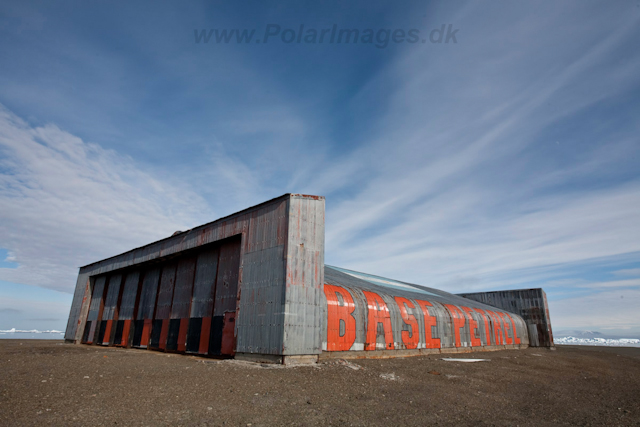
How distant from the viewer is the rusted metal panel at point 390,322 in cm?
1969

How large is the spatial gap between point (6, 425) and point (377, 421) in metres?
8.05

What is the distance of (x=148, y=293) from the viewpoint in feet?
97.5

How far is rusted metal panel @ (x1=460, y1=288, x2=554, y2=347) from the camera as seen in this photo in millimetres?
52406

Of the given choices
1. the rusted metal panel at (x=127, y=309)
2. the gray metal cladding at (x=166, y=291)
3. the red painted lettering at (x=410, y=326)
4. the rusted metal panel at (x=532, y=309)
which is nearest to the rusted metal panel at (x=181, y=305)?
the gray metal cladding at (x=166, y=291)

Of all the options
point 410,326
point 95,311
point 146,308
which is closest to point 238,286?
point 410,326

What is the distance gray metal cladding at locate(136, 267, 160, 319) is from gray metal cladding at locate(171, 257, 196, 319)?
352cm

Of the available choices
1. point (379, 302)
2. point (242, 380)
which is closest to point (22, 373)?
point (242, 380)

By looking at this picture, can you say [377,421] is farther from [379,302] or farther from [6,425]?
[379,302]

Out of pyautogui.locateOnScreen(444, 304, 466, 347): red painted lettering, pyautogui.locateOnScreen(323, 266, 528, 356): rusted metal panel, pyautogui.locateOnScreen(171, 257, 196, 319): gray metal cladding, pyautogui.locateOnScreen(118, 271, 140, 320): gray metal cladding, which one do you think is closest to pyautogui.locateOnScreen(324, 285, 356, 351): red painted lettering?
pyautogui.locateOnScreen(323, 266, 528, 356): rusted metal panel

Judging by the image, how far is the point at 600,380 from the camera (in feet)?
59.2

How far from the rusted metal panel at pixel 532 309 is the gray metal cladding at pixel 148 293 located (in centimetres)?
4663

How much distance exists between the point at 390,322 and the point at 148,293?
20.3 m

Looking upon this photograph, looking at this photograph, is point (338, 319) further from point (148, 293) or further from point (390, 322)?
point (148, 293)

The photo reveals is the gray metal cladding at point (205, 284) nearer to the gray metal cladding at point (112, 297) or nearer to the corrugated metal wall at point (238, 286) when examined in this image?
the corrugated metal wall at point (238, 286)
